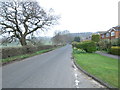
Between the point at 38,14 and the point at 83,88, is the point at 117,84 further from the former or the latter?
the point at 38,14

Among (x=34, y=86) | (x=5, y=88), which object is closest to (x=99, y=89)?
(x=34, y=86)

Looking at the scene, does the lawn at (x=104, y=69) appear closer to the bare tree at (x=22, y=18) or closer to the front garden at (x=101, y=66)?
the front garden at (x=101, y=66)

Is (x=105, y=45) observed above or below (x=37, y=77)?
above

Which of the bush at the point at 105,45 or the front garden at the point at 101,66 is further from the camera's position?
the bush at the point at 105,45

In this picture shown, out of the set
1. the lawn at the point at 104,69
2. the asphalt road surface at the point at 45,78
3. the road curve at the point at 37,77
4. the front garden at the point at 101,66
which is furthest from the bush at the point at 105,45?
the asphalt road surface at the point at 45,78

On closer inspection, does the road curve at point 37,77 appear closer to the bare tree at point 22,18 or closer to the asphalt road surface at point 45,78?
the asphalt road surface at point 45,78

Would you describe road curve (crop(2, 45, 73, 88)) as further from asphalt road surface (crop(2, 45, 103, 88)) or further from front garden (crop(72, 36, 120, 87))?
front garden (crop(72, 36, 120, 87))

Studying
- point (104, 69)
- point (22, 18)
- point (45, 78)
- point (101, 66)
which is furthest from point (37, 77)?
point (22, 18)

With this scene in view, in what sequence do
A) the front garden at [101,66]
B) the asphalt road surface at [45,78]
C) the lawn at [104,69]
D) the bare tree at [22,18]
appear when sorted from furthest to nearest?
the bare tree at [22,18] < the front garden at [101,66] < the lawn at [104,69] < the asphalt road surface at [45,78]

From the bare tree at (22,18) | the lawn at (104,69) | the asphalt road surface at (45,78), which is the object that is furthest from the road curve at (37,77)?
the bare tree at (22,18)

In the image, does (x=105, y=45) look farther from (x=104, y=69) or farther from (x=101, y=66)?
(x=104, y=69)

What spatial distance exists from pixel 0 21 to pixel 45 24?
9.45m

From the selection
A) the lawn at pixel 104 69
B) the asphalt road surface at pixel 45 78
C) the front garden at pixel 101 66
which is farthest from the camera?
the front garden at pixel 101 66

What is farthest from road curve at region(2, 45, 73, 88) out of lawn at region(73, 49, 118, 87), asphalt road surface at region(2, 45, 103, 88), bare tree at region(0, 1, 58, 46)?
bare tree at region(0, 1, 58, 46)
